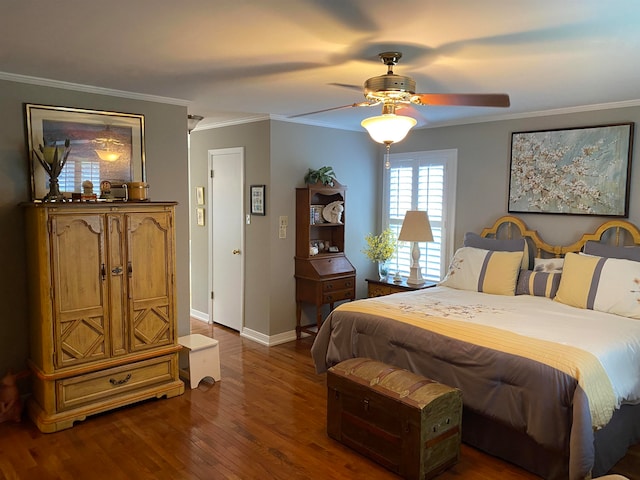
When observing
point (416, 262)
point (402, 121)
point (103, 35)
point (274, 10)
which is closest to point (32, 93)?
point (103, 35)

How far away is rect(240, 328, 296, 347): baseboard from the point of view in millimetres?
5039

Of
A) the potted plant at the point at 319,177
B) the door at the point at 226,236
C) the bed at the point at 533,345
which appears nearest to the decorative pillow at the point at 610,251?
the bed at the point at 533,345

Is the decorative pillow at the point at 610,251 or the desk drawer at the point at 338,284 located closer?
the decorative pillow at the point at 610,251

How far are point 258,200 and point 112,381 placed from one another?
2.32 m

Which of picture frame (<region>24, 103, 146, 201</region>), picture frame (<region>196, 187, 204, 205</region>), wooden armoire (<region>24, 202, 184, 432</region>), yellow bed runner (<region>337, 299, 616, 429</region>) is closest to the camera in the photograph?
yellow bed runner (<region>337, 299, 616, 429</region>)

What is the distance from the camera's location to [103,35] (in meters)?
2.43

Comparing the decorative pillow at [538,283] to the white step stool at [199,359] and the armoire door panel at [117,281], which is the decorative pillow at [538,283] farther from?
the armoire door panel at [117,281]

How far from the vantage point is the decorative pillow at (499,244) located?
435 cm

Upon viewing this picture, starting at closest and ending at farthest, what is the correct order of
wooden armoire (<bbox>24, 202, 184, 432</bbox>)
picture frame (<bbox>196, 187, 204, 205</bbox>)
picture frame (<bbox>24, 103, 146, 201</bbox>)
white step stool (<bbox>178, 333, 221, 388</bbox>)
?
wooden armoire (<bbox>24, 202, 184, 432</bbox>) < picture frame (<bbox>24, 103, 146, 201</bbox>) < white step stool (<bbox>178, 333, 221, 388</bbox>) < picture frame (<bbox>196, 187, 204, 205</bbox>)

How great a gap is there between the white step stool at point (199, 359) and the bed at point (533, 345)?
3.10ft

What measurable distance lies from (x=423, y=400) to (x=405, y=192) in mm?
3456

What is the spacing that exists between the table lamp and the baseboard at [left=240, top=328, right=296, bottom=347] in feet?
4.68

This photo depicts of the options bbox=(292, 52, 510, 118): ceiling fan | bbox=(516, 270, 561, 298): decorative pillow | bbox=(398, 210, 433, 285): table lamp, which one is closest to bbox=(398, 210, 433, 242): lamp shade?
bbox=(398, 210, 433, 285): table lamp

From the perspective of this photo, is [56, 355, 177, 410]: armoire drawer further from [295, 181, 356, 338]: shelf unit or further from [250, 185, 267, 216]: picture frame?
[250, 185, 267, 216]: picture frame
